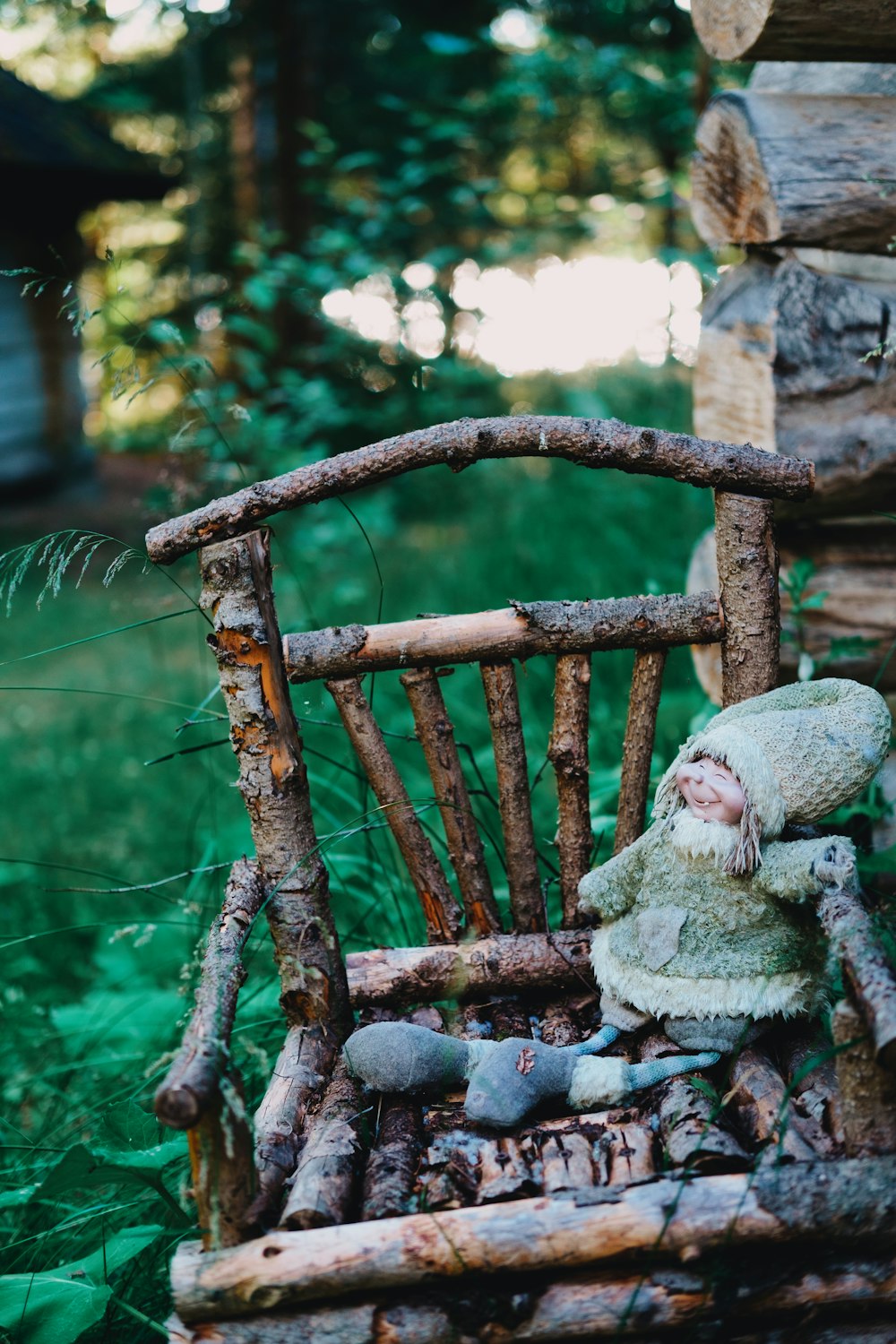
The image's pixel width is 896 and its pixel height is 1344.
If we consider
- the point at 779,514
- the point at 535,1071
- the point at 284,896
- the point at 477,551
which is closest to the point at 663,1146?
the point at 535,1071

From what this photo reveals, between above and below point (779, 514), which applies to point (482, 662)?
below

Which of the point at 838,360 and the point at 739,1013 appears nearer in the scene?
the point at 739,1013

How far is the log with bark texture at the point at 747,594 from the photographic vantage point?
1.73 meters

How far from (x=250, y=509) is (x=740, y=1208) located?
1128 millimetres

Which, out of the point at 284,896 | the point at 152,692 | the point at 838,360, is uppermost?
the point at 838,360

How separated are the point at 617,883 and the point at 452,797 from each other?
34 centimetres

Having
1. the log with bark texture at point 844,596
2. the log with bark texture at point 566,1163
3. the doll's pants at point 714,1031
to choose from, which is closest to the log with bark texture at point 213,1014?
the log with bark texture at point 566,1163

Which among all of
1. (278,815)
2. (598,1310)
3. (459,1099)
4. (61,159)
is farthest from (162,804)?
(61,159)

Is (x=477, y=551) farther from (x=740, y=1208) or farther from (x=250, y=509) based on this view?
(x=740, y=1208)

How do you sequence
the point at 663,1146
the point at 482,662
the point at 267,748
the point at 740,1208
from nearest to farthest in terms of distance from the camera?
1. the point at 740,1208
2. the point at 663,1146
3. the point at 267,748
4. the point at 482,662

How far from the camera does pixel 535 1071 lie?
4.98 feet

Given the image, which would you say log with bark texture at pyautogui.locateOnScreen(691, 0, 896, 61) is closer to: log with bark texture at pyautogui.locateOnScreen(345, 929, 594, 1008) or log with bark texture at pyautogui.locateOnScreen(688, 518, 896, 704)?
log with bark texture at pyautogui.locateOnScreen(688, 518, 896, 704)

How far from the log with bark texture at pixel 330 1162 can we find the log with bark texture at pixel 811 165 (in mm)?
1870

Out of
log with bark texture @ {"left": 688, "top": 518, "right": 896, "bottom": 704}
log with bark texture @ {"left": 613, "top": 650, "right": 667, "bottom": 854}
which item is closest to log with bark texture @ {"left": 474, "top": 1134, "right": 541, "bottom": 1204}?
log with bark texture @ {"left": 613, "top": 650, "right": 667, "bottom": 854}
